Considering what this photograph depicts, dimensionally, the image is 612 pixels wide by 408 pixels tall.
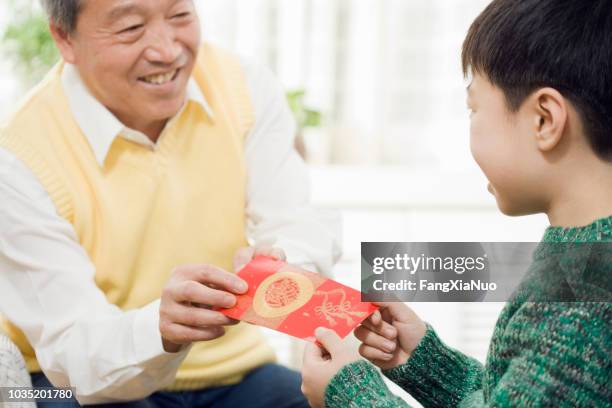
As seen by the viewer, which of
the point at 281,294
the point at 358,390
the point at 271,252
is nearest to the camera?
the point at 358,390

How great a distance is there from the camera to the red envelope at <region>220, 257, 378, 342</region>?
1026 mm

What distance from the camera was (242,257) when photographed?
1.38 meters

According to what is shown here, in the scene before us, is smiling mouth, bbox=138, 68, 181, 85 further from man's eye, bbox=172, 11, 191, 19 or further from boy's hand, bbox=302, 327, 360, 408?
boy's hand, bbox=302, 327, 360, 408

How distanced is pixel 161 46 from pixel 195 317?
487 mm

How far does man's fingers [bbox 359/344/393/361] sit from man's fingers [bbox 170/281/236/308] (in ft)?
0.62

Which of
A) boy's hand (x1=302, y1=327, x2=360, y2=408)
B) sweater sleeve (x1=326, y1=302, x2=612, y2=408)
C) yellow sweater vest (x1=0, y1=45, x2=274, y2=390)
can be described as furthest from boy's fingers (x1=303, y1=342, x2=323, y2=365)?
yellow sweater vest (x1=0, y1=45, x2=274, y2=390)

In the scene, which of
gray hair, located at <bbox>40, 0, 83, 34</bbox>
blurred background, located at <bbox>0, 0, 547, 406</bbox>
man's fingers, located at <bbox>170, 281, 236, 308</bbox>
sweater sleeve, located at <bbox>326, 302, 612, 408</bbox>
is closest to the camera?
sweater sleeve, located at <bbox>326, 302, 612, 408</bbox>

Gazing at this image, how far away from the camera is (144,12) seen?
52.6 inches

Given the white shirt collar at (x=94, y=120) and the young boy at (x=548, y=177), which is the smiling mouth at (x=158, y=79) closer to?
the white shirt collar at (x=94, y=120)

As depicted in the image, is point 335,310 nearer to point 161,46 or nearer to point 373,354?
point 373,354

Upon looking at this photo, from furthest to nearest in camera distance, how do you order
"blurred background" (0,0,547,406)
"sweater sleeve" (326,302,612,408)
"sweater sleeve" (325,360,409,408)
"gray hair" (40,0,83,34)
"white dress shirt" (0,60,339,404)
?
"blurred background" (0,0,547,406) < "gray hair" (40,0,83,34) < "white dress shirt" (0,60,339,404) < "sweater sleeve" (325,360,409,408) < "sweater sleeve" (326,302,612,408)

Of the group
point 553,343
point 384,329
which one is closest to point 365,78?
point 384,329

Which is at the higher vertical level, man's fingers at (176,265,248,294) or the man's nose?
the man's nose

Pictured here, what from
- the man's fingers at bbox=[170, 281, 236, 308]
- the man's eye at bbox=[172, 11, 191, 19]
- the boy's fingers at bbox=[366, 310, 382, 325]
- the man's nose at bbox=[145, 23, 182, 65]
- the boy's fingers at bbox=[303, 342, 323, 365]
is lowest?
the boy's fingers at bbox=[303, 342, 323, 365]
